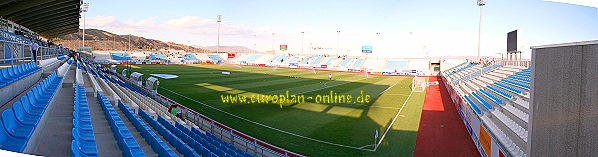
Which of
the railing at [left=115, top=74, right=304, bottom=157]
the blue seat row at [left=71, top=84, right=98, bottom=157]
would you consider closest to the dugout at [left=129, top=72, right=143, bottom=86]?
the railing at [left=115, top=74, right=304, bottom=157]

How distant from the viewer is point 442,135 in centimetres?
1355

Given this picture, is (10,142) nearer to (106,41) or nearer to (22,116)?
(22,116)

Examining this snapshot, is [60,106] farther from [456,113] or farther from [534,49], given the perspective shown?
[456,113]

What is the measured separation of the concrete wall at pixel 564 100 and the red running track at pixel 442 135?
7.67m

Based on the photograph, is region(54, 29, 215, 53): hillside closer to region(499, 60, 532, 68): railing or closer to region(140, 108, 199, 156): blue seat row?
region(499, 60, 532, 68): railing

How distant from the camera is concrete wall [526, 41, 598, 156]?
9.84ft

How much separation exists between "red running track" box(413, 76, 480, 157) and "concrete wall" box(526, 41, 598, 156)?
25.2ft

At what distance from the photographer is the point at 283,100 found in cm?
2080

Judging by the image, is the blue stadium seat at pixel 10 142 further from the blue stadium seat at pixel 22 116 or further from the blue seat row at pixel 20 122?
the blue stadium seat at pixel 22 116

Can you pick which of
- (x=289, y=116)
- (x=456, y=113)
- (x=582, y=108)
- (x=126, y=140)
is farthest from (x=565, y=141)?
(x=456, y=113)

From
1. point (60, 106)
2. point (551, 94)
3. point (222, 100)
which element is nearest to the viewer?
point (551, 94)

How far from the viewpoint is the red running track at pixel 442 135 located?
11469 millimetres

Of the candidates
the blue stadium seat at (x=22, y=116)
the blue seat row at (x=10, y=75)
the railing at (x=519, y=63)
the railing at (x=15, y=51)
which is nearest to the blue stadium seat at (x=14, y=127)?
the blue stadium seat at (x=22, y=116)

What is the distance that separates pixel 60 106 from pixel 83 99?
0.44 meters
